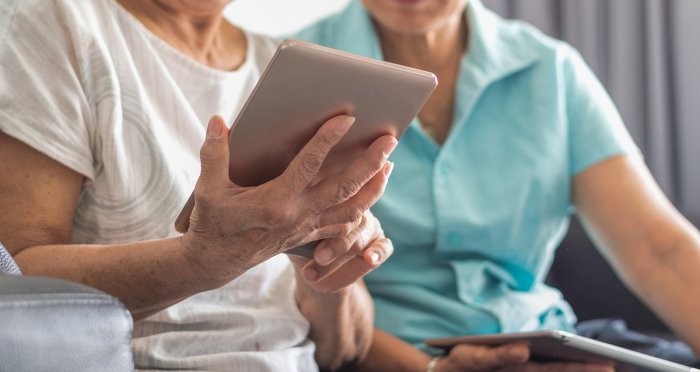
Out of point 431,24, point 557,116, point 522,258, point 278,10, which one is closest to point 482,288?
point 522,258

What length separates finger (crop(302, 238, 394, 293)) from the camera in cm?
106

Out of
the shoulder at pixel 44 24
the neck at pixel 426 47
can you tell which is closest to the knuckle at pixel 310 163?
the shoulder at pixel 44 24

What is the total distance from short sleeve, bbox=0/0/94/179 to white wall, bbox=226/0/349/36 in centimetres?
123

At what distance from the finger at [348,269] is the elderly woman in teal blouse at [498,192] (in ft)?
1.14

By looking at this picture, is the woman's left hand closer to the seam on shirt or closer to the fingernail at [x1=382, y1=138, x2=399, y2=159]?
the fingernail at [x1=382, y1=138, x2=399, y2=159]

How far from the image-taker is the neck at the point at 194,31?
46.8 inches

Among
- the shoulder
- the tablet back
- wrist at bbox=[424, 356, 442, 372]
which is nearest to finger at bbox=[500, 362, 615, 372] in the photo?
wrist at bbox=[424, 356, 442, 372]

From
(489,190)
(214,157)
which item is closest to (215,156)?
(214,157)

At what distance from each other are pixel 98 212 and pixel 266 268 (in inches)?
9.5

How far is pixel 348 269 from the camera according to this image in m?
1.11

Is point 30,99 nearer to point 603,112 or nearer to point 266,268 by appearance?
point 266,268

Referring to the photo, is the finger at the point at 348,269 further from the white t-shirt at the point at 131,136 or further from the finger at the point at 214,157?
the finger at the point at 214,157

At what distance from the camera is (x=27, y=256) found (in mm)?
994

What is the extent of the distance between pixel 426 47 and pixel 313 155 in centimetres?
80
